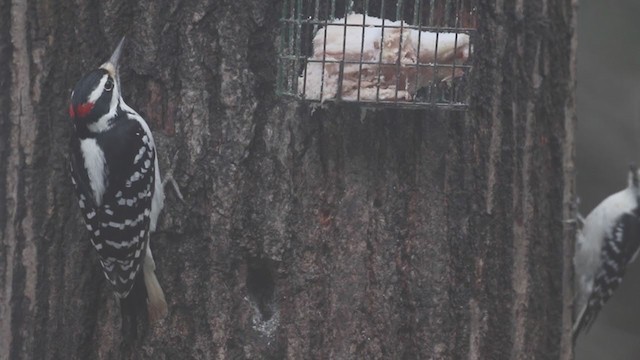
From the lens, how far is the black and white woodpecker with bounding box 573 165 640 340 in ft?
19.7

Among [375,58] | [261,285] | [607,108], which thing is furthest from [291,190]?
[607,108]

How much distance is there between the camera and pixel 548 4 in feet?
14.5

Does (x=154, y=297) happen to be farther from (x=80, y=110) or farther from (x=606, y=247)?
(x=606, y=247)

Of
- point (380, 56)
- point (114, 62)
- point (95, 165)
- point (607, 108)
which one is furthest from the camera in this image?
point (607, 108)

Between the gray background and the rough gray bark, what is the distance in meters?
3.47

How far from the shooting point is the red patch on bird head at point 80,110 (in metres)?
4.30

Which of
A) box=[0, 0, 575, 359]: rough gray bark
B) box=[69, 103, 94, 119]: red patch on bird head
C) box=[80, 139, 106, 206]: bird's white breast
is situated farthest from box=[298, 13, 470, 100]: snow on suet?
box=[80, 139, 106, 206]: bird's white breast

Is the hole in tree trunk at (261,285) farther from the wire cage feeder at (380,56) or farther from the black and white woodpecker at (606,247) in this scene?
the black and white woodpecker at (606,247)

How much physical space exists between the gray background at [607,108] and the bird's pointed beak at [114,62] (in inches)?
171

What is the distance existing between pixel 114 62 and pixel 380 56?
1024mm

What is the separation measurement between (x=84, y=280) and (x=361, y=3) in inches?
60.6

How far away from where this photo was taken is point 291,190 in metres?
4.25

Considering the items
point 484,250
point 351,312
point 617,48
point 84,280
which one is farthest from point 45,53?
point 617,48

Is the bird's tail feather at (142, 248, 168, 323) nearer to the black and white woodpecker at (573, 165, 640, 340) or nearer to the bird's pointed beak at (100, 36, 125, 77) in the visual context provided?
the bird's pointed beak at (100, 36, 125, 77)
